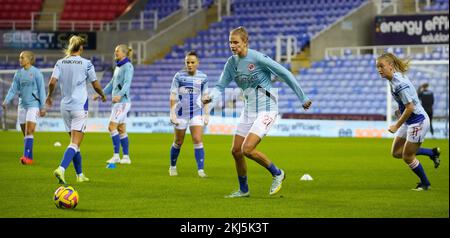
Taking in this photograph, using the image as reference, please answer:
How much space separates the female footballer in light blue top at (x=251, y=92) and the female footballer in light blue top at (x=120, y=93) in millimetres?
5501

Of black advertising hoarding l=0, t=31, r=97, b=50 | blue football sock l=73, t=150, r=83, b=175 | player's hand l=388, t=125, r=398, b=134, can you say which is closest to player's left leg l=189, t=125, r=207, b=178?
blue football sock l=73, t=150, r=83, b=175

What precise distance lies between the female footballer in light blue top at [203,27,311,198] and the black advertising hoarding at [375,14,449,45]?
26.2 meters

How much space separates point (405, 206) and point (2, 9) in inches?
1425

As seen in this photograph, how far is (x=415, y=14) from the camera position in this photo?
3803cm

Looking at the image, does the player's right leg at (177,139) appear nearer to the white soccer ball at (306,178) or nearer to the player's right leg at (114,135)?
the white soccer ball at (306,178)

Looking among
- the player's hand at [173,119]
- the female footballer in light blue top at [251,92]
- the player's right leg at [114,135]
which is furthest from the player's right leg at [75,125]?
the player's right leg at [114,135]

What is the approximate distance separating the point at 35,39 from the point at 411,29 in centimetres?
1616

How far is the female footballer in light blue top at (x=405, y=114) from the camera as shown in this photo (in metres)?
13.4

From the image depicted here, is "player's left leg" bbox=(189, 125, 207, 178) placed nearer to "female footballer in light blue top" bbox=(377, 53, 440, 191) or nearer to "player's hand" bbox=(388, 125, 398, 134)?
"female footballer in light blue top" bbox=(377, 53, 440, 191)

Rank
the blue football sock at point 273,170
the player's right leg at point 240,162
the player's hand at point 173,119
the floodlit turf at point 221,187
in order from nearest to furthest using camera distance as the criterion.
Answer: the floodlit turf at point 221,187 < the player's right leg at point 240,162 < the blue football sock at point 273,170 < the player's hand at point 173,119

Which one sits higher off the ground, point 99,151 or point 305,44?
point 305,44

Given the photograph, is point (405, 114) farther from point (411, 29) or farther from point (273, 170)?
point (411, 29)

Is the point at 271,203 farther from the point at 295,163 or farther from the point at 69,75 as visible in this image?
the point at 295,163
